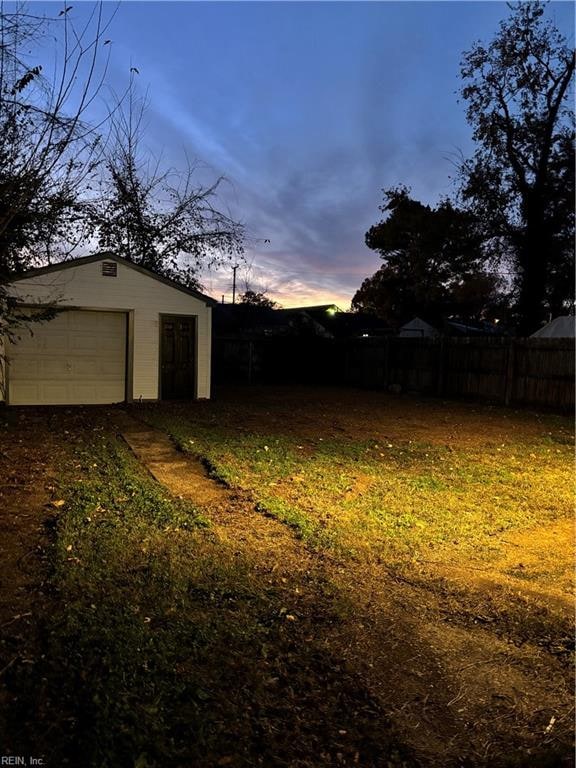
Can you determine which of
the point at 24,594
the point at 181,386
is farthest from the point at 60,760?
the point at 181,386

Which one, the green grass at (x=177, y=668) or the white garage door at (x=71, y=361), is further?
the white garage door at (x=71, y=361)

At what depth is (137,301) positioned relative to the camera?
1200 centimetres

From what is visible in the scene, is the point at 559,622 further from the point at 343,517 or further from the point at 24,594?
the point at 24,594

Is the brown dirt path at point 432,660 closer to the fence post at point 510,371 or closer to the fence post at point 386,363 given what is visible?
the fence post at point 510,371

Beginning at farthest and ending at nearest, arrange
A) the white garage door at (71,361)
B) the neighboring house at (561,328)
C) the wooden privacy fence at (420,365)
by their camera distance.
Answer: the neighboring house at (561,328) → the wooden privacy fence at (420,365) → the white garage door at (71,361)

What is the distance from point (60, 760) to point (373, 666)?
4.72ft

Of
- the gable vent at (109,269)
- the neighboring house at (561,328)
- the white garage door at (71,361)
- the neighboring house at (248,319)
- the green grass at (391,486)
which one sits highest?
the neighboring house at (248,319)

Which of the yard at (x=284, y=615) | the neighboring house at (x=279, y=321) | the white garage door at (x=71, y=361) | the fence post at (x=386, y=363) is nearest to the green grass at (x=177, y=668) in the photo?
the yard at (x=284, y=615)

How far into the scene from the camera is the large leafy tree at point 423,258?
20234 millimetres

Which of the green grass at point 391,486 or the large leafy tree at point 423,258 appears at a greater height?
the large leafy tree at point 423,258

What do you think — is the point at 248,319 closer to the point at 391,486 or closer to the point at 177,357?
the point at 177,357

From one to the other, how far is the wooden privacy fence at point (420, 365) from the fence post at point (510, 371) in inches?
0.9

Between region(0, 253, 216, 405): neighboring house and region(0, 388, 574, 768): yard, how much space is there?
17.0ft

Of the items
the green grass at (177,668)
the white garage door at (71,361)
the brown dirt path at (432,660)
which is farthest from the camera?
the white garage door at (71,361)
